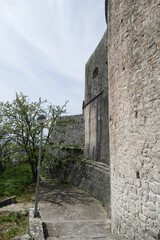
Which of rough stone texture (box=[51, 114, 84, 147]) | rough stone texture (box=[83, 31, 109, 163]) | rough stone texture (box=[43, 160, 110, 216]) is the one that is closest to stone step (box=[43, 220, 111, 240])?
rough stone texture (box=[43, 160, 110, 216])

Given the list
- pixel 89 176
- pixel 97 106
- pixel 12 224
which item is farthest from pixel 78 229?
pixel 97 106

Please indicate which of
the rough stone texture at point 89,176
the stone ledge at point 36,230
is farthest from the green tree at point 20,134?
the stone ledge at point 36,230

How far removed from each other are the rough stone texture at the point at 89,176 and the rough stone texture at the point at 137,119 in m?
3.35

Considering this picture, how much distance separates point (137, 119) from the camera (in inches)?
147

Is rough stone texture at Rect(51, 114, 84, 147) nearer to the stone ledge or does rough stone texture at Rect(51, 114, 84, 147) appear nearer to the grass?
the grass

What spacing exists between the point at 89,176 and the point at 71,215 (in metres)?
3.37

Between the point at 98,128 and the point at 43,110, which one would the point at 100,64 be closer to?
the point at 98,128

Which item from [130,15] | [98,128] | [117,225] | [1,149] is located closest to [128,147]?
[117,225]

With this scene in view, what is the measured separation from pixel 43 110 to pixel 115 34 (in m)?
9.27

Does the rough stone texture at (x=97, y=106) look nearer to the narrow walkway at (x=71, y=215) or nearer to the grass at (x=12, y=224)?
the narrow walkway at (x=71, y=215)

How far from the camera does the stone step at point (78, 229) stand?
470 centimetres

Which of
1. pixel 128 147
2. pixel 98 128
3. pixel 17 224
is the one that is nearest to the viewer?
pixel 128 147

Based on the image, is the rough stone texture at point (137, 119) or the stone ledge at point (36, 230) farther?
the stone ledge at point (36, 230)

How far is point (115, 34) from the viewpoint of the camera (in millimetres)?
4910
